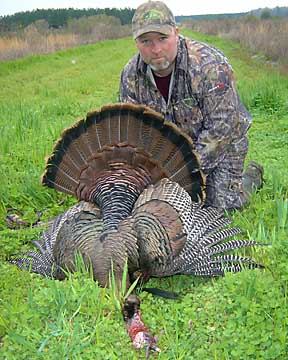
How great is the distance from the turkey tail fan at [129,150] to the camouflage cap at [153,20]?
1.68ft

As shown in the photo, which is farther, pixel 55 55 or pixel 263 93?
pixel 55 55

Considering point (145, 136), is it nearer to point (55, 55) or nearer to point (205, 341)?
point (205, 341)

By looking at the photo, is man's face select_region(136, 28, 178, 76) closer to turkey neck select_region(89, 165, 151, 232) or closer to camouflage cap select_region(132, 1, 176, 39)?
camouflage cap select_region(132, 1, 176, 39)

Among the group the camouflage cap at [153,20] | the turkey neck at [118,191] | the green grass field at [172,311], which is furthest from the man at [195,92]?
the turkey neck at [118,191]

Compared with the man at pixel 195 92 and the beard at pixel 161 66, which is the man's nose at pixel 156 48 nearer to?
the man at pixel 195 92

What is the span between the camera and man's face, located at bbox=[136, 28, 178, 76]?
3.76 meters

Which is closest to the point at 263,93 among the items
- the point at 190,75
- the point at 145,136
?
the point at 190,75

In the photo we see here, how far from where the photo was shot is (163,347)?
253 centimetres

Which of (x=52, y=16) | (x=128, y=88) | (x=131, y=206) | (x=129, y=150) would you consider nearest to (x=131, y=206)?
(x=131, y=206)

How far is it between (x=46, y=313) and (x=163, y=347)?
0.54 meters

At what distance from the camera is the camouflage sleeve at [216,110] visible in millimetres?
3994

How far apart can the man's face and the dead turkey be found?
414 millimetres

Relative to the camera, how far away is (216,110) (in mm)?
4023

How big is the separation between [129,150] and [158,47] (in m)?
0.70
